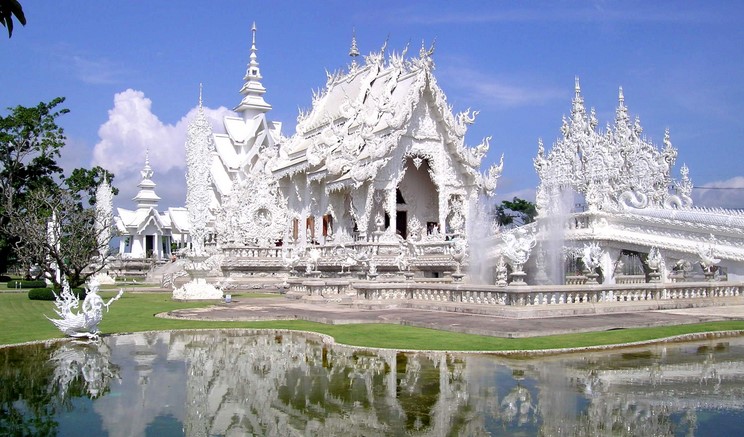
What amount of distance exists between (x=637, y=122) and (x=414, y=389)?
44651 millimetres

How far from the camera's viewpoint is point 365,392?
8.12 metres

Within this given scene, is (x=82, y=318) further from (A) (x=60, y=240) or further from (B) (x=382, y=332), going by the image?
(A) (x=60, y=240)

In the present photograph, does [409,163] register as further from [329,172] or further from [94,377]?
[94,377]

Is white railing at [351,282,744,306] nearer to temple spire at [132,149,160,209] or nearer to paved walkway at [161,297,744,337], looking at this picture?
paved walkway at [161,297,744,337]

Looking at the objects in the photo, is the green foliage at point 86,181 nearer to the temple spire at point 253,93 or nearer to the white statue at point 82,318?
the temple spire at point 253,93

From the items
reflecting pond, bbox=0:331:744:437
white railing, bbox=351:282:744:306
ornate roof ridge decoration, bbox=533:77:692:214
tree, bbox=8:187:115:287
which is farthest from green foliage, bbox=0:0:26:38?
ornate roof ridge decoration, bbox=533:77:692:214

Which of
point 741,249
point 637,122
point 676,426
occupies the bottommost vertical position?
point 676,426

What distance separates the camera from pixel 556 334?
1263cm

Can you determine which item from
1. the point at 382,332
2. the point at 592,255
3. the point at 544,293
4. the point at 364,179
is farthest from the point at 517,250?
the point at 364,179

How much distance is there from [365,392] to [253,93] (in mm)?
47570

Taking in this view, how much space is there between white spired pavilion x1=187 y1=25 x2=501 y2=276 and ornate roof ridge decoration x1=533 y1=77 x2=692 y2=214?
13218 millimetres

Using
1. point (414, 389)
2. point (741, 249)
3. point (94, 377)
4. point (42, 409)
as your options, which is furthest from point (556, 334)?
point (741, 249)

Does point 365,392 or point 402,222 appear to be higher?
point 402,222

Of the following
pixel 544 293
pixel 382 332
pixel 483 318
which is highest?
pixel 544 293
